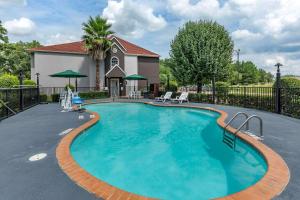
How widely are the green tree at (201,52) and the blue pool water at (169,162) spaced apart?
440 inches

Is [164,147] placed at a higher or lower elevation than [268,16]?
lower

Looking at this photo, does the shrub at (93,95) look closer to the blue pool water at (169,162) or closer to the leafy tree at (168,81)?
the leafy tree at (168,81)

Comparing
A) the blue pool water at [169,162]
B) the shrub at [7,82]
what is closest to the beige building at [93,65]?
the shrub at [7,82]

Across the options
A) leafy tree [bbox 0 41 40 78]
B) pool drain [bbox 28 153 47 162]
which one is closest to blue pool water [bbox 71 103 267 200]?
pool drain [bbox 28 153 47 162]

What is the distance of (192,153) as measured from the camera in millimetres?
6055

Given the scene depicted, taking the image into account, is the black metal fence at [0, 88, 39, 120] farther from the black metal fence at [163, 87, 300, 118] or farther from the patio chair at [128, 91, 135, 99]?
the black metal fence at [163, 87, 300, 118]

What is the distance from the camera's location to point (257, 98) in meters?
12.9

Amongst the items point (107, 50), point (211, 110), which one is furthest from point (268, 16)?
point (107, 50)

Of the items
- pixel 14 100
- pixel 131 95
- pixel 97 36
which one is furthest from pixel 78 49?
pixel 14 100

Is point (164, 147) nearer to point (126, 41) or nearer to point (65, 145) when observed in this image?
point (65, 145)

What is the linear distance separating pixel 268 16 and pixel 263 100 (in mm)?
5671

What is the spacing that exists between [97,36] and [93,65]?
3.85 metres

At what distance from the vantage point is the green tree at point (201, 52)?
18672 mm

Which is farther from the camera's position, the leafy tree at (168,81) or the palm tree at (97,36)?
the palm tree at (97,36)
